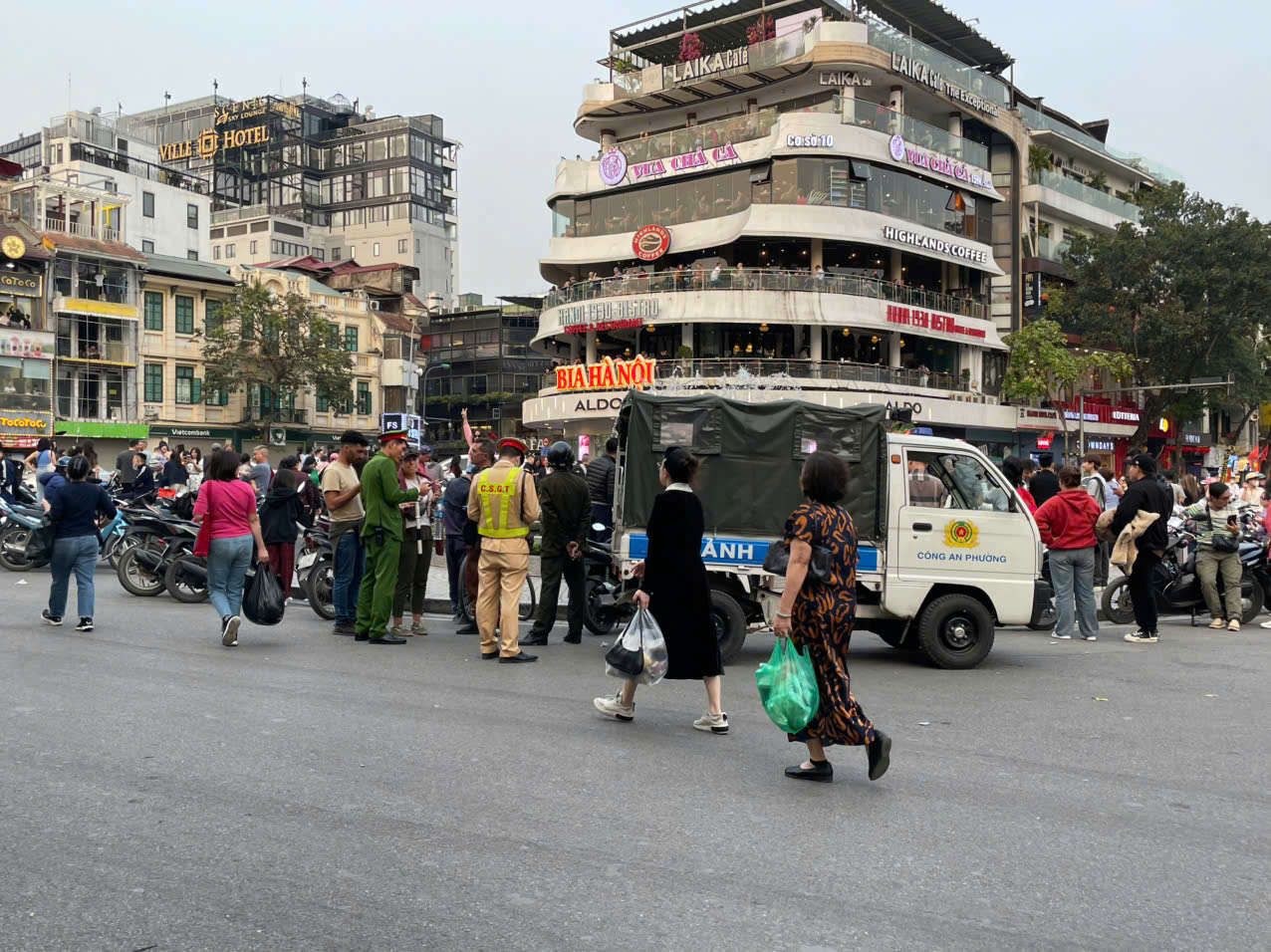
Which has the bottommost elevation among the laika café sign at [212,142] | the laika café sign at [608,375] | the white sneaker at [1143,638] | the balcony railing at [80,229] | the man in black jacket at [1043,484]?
the white sneaker at [1143,638]

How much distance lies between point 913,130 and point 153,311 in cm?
3575

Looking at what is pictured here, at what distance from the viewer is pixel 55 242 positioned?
50.7 m

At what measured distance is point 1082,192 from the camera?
5662cm

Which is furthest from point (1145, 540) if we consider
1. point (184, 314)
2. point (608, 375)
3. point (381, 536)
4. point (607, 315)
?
point (184, 314)

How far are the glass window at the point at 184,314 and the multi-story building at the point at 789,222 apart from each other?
1901cm

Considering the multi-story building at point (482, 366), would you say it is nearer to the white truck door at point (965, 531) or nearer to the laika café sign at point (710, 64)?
the laika café sign at point (710, 64)

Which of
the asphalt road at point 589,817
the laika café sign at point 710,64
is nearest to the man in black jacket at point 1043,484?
the asphalt road at point 589,817

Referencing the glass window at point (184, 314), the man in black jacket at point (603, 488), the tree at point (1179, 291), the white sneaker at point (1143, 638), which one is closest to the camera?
the white sneaker at point (1143, 638)

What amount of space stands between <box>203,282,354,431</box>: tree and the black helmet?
47486 millimetres

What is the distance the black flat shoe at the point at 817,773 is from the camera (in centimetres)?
605

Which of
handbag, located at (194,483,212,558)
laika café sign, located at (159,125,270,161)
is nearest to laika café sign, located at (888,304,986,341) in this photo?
handbag, located at (194,483,212,558)

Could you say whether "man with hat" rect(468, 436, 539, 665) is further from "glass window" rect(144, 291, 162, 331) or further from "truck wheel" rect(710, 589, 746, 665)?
"glass window" rect(144, 291, 162, 331)

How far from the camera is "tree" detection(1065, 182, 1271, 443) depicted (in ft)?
151

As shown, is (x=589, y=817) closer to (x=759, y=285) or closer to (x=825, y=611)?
(x=825, y=611)
